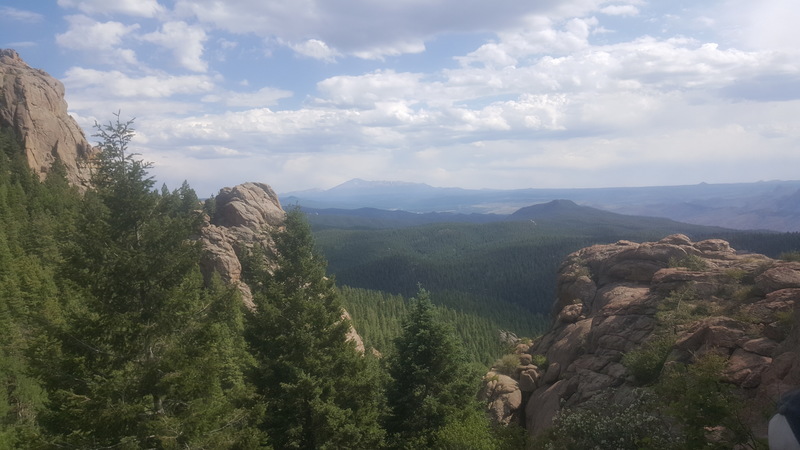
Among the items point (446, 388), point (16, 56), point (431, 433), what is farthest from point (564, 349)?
point (16, 56)

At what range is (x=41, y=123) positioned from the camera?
2918 inches

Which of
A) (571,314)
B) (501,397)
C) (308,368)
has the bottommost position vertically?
(501,397)

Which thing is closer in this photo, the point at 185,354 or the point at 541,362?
the point at 185,354

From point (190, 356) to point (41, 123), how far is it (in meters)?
85.4

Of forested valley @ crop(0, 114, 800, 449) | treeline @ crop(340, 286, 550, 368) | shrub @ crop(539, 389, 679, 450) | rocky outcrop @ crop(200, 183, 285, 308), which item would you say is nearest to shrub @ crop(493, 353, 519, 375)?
forested valley @ crop(0, 114, 800, 449)

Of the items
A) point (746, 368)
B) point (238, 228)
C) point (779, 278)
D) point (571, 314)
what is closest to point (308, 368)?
point (746, 368)

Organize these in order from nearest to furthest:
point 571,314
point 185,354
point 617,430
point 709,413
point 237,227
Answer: point 709,413 < point 617,430 < point 185,354 < point 571,314 < point 237,227

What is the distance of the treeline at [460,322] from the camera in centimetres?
6611

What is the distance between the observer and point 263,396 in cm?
1769

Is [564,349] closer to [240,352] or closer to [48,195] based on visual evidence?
[240,352]

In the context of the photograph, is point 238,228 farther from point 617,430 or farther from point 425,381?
point 617,430

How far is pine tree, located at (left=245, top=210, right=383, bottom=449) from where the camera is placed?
17.5 metres

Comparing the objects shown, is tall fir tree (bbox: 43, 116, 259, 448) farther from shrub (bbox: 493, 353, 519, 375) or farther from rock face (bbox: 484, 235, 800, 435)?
shrub (bbox: 493, 353, 519, 375)

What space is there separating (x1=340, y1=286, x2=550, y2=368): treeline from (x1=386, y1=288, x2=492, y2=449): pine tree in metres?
26.2
